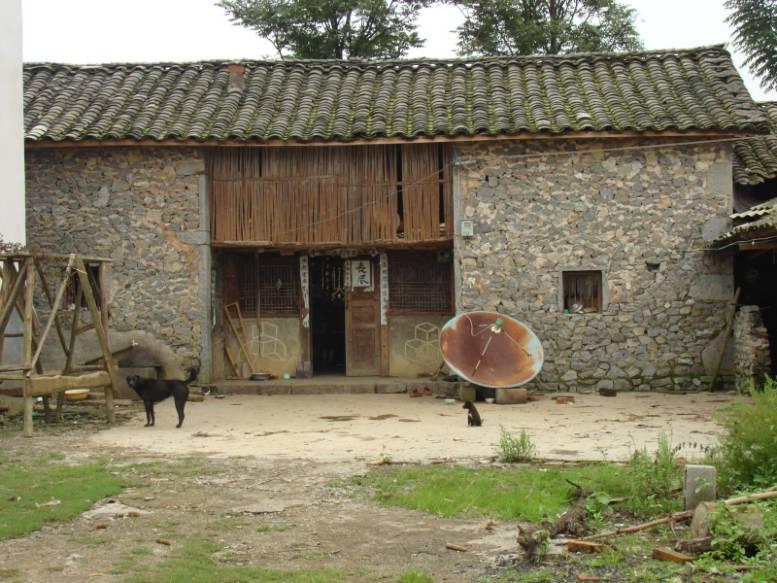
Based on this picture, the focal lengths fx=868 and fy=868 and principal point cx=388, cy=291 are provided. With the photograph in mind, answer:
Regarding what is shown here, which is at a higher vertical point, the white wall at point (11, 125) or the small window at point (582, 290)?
the white wall at point (11, 125)

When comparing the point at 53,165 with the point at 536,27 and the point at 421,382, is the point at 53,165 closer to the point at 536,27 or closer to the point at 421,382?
the point at 421,382

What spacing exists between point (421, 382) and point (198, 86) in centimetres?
680

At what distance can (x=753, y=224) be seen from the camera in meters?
11.9

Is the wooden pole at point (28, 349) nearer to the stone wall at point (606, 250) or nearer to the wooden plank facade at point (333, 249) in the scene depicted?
the wooden plank facade at point (333, 249)

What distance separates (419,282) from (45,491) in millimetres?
9473

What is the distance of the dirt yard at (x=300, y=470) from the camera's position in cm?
545

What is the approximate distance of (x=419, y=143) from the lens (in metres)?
14.2

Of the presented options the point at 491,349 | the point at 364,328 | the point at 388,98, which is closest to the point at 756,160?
the point at 491,349

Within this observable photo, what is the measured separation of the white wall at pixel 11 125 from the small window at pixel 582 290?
854 cm

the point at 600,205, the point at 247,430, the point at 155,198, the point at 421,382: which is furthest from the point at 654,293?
the point at 155,198

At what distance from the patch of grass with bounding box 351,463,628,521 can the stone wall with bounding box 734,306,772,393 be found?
5761mm

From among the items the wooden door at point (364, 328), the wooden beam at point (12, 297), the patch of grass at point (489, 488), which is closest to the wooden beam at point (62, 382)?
the wooden beam at point (12, 297)

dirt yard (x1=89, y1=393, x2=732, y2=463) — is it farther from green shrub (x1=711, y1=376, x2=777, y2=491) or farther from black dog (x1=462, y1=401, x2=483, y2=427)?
green shrub (x1=711, y1=376, x2=777, y2=491)

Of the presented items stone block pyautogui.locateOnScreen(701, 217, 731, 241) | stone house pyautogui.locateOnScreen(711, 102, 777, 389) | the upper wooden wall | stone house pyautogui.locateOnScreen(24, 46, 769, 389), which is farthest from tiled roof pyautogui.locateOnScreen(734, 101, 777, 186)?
the upper wooden wall
